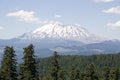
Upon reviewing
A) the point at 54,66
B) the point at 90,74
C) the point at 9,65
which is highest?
the point at 9,65

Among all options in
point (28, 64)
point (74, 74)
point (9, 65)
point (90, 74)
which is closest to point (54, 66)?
point (90, 74)

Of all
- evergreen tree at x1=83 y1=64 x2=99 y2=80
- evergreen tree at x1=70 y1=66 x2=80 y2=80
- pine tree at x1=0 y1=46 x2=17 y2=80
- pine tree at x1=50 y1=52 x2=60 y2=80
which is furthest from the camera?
evergreen tree at x1=70 y1=66 x2=80 y2=80

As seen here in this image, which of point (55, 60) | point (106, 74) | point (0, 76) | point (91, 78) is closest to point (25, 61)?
point (0, 76)

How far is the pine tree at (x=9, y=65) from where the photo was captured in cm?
3155

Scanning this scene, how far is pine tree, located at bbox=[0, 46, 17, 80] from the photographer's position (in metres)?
31.5

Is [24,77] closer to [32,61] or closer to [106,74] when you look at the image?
[32,61]

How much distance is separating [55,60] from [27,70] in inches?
497

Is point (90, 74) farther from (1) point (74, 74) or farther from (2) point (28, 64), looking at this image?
(2) point (28, 64)

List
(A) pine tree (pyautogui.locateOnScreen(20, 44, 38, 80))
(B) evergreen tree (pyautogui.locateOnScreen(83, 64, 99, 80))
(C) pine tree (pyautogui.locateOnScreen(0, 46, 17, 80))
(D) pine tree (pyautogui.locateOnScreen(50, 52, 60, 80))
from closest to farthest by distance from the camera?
1. (C) pine tree (pyautogui.locateOnScreen(0, 46, 17, 80))
2. (A) pine tree (pyautogui.locateOnScreen(20, 44, 38, 80))
3. (D) pine tree (pyautogui.locateOnScreen(50, 52, 60, 80))
4. (B) evergreen tree (pyautogui.locateOnScreen(83, 64, 99, 80))

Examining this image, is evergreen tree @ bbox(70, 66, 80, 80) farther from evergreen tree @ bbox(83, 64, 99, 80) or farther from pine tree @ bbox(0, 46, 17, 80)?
pine tree @ bbox(0, 46, 17, 80)

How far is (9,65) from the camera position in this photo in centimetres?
3189

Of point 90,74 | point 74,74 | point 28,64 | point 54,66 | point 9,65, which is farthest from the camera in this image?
point 74,74

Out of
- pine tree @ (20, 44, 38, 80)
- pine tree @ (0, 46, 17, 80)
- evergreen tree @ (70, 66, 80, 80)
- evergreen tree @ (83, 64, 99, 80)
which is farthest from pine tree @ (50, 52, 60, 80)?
pine tree @ (0, 46, 17, 80)

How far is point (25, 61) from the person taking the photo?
109 feet
